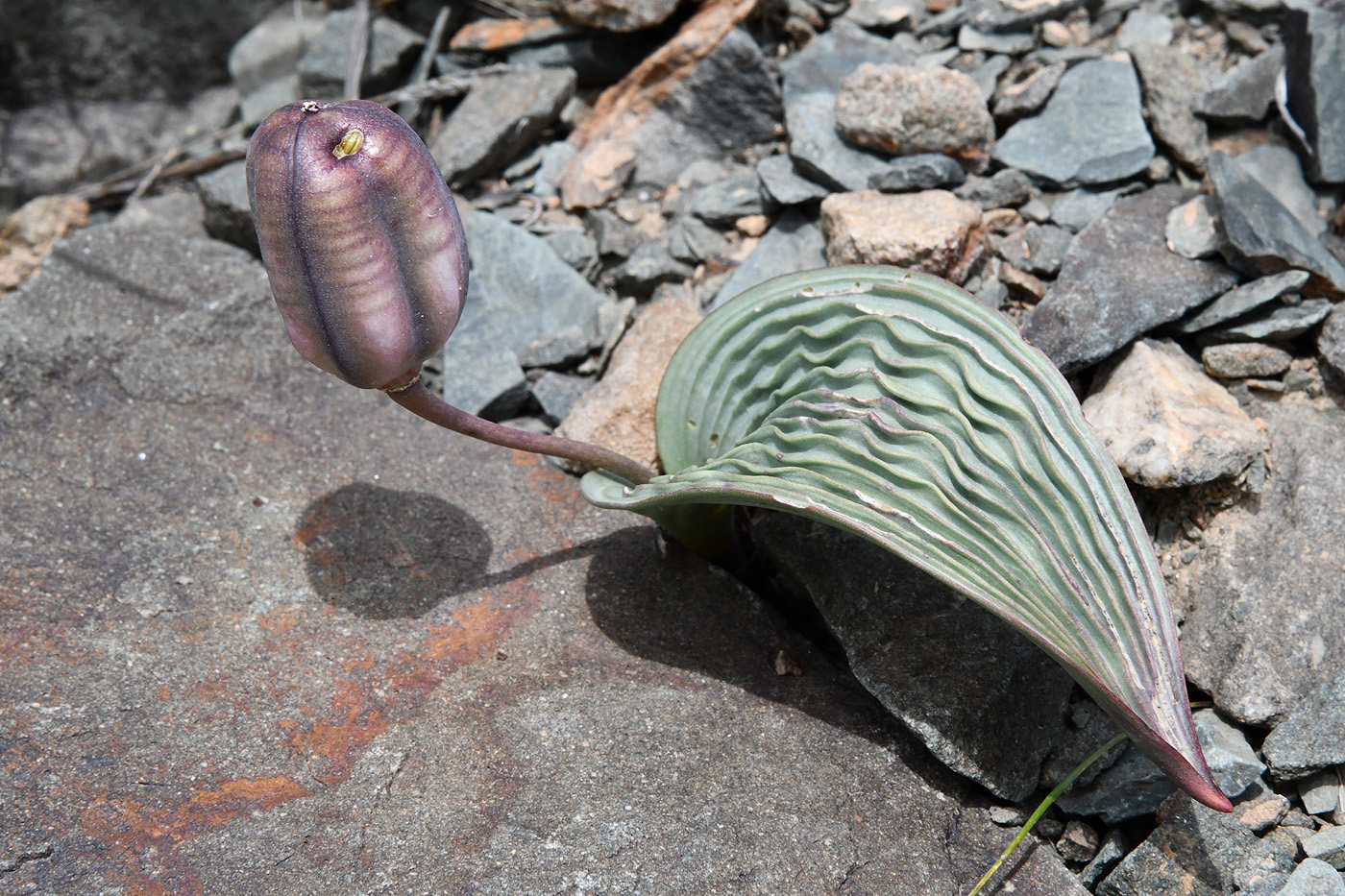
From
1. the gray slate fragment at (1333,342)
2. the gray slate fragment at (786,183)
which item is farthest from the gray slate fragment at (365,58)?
the gray slate fragment at (1333,342)

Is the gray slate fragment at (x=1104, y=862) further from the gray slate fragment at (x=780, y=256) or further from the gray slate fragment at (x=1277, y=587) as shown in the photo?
the gray slate fragment at (x=780, y=256)

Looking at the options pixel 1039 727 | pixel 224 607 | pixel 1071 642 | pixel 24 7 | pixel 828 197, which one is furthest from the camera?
pixel 24 7

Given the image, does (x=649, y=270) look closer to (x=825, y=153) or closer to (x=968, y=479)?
(x=825, y=153)

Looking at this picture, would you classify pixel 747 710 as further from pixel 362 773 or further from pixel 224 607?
pixel 224 607

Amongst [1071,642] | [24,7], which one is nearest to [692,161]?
[1071,642]

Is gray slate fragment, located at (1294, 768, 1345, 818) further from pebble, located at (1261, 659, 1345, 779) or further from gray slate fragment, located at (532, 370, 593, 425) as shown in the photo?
gray slate fragment, located at (532, 370, 593, 425)

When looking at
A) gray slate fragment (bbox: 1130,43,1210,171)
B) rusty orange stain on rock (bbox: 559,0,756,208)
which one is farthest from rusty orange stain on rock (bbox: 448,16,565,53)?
gray slate fragment (bbox: 1130,43,1210,171)
